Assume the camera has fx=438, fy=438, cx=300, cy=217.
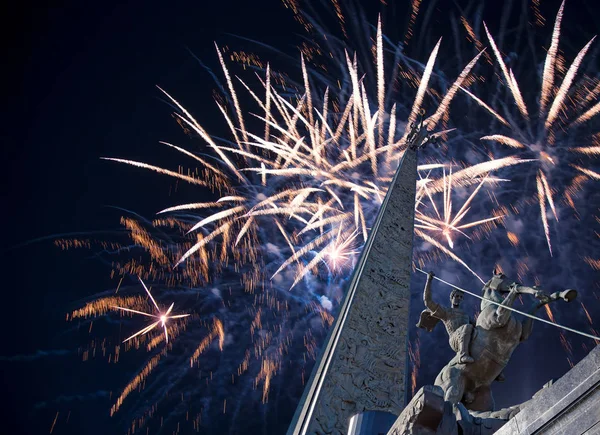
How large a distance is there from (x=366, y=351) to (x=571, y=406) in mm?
Result: 3307

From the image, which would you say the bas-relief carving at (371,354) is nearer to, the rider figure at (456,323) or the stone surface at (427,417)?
the rider figure at (456,323)

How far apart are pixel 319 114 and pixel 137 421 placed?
43.9 ft

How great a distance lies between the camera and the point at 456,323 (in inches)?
194

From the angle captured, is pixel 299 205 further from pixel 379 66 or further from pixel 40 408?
pixel 40 408

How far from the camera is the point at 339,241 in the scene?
14445 mm

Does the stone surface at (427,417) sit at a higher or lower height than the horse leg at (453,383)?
higher

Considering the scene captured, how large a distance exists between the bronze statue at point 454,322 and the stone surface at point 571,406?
2.81m

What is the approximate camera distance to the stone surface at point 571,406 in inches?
62.1

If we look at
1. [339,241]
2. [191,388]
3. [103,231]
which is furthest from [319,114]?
[191,388]

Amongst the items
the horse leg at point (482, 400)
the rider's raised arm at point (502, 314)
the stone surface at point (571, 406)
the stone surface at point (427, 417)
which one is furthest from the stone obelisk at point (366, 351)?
the stone surface at point (571, 406)

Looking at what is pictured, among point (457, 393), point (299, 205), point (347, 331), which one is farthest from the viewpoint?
point (299, 205)

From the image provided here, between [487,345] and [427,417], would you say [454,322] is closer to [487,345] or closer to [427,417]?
[487,345]

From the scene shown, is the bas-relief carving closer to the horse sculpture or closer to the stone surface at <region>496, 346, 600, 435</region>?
the horse sculpture

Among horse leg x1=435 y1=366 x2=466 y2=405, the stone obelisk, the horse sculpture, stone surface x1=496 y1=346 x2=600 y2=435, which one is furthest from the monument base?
the horse sculpture
